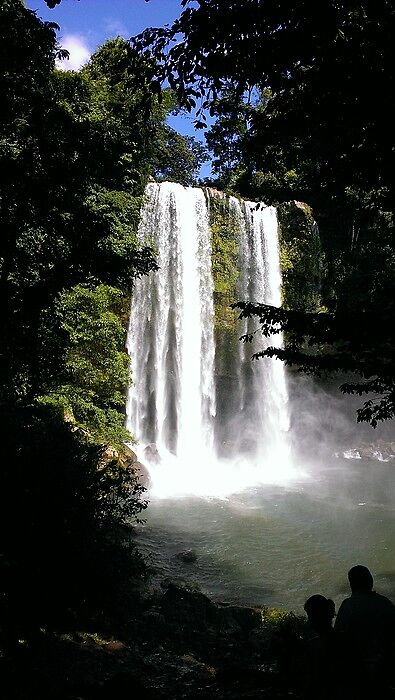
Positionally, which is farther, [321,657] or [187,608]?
[187,608]

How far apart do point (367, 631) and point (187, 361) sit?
1860 cm

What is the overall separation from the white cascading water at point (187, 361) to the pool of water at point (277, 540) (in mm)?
3976

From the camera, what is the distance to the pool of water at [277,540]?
1009 centimetres

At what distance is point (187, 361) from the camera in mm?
22312

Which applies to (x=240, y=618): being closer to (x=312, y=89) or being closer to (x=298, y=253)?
(x=312, y=89)

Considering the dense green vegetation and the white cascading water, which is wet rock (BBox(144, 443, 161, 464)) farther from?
the dense green vegetation

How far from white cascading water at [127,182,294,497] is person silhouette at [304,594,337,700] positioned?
1653 cm

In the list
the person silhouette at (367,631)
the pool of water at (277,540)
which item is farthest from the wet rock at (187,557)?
the person silhouette at (367,631)

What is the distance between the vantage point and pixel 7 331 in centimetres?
661

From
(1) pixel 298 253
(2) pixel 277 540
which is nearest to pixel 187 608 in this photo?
(2) pixel 277 540

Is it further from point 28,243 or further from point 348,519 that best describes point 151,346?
point 348,519

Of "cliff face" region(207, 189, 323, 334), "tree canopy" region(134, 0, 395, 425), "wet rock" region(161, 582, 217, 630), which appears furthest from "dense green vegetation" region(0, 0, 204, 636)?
"cliff face" region(207, 189, 323, 334)

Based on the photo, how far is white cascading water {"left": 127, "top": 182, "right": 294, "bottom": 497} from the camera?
21.5m

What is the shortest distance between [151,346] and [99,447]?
14062mm
